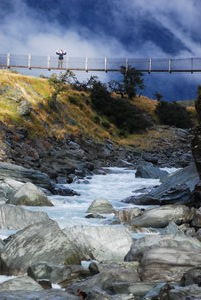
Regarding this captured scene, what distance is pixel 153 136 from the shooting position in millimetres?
67812

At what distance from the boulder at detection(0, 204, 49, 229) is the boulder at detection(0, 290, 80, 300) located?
6.29 meters

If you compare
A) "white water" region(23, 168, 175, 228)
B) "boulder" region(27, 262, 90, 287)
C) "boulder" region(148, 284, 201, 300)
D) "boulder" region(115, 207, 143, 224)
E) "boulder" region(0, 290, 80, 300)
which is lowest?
"white water" region(23, 168, 175, 228)

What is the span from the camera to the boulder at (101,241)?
10.7 metres

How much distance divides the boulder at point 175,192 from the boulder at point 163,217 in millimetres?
3008

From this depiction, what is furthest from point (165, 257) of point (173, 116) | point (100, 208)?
point (173, 116)

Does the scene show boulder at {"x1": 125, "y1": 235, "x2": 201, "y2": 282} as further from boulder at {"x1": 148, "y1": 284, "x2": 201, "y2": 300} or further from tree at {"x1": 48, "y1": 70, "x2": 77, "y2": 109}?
tree at {"x1": 48, "y1": 70, "x2": 77, "y2": 109}

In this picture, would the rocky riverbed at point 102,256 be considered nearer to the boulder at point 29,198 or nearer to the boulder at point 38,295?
the boulder at point 38,295

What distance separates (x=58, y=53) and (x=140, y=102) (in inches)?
661

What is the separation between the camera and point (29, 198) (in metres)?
18.9

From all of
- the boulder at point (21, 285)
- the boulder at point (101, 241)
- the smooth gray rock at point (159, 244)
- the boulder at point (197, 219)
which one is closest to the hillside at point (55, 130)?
the boulder at point (197, 219)

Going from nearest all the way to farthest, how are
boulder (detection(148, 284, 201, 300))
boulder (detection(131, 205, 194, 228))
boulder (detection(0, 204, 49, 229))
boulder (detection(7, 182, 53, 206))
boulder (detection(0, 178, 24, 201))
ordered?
boulder (detection(148, 284, 201, 300)), boulder (detection(0, 204, 49, 229)), boulder (detection(131, 205, 194, 228)), boulder (detection(7, 182, 53, 206)), boulder (detection(0, 178, 24, 201))

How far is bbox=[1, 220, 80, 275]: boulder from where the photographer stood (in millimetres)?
9469

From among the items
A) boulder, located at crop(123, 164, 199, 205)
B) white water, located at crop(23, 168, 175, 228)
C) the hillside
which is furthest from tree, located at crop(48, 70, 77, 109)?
boulder, located at crop(123, 164, 199, 205)

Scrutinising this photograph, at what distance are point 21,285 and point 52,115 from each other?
4910cm
